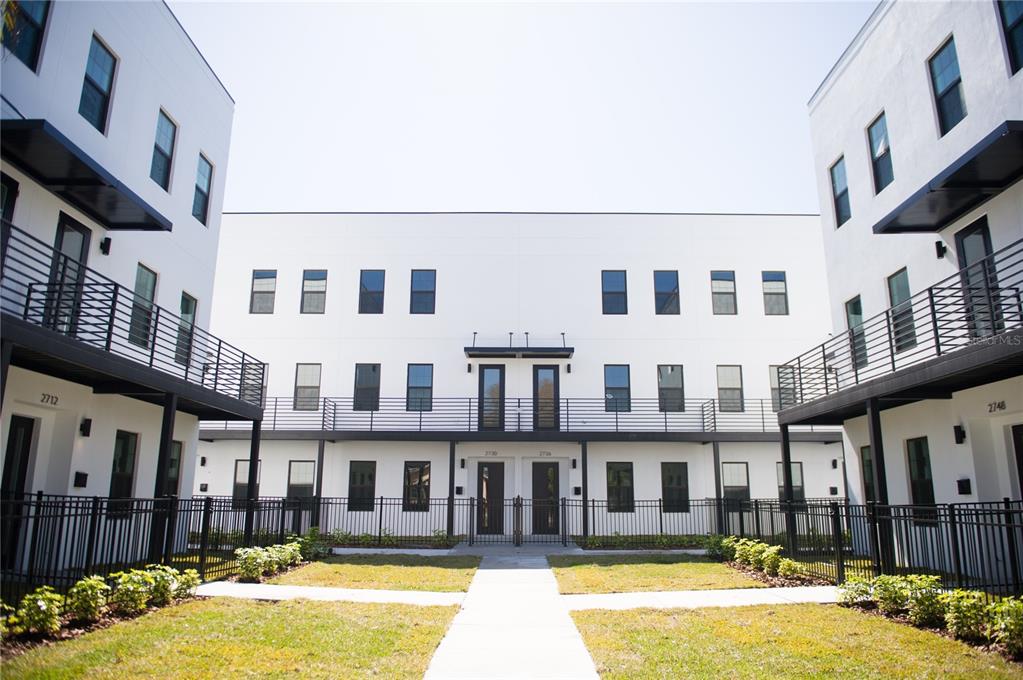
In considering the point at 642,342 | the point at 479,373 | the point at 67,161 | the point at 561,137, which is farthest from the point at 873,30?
the point at 67,161

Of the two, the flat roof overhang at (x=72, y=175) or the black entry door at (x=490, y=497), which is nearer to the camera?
the flat roof overhang at (x=72, y=175)

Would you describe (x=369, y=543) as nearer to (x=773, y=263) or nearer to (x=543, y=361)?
(x=543, y=361)

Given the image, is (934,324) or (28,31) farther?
(934,324)

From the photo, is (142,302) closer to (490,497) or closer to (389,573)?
(389,573)

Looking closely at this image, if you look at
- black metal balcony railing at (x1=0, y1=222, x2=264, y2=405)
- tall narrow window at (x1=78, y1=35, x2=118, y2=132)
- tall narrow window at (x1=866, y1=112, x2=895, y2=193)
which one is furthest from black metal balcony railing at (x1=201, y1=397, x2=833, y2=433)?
tall narrow window at (x1=78, y1=35, x2=118, y2=132)

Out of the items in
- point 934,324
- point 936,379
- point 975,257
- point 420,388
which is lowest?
point 936,379

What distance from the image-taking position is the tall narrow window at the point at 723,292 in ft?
79.3

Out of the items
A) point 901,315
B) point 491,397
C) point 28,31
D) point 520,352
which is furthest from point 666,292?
point 28,31

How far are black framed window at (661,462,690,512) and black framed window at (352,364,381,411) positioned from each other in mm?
10261

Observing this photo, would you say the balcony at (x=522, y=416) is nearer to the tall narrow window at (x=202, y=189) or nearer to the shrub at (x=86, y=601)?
the tall narrow window at (x=202, y=189)

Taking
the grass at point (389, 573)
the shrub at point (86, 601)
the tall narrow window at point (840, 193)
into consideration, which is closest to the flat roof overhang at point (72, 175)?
the shrub at point (86, 601)

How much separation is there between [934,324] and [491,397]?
14.9 metres

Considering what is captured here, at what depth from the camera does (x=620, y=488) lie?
22.6m

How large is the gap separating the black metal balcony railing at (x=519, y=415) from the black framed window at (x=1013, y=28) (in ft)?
46.0
